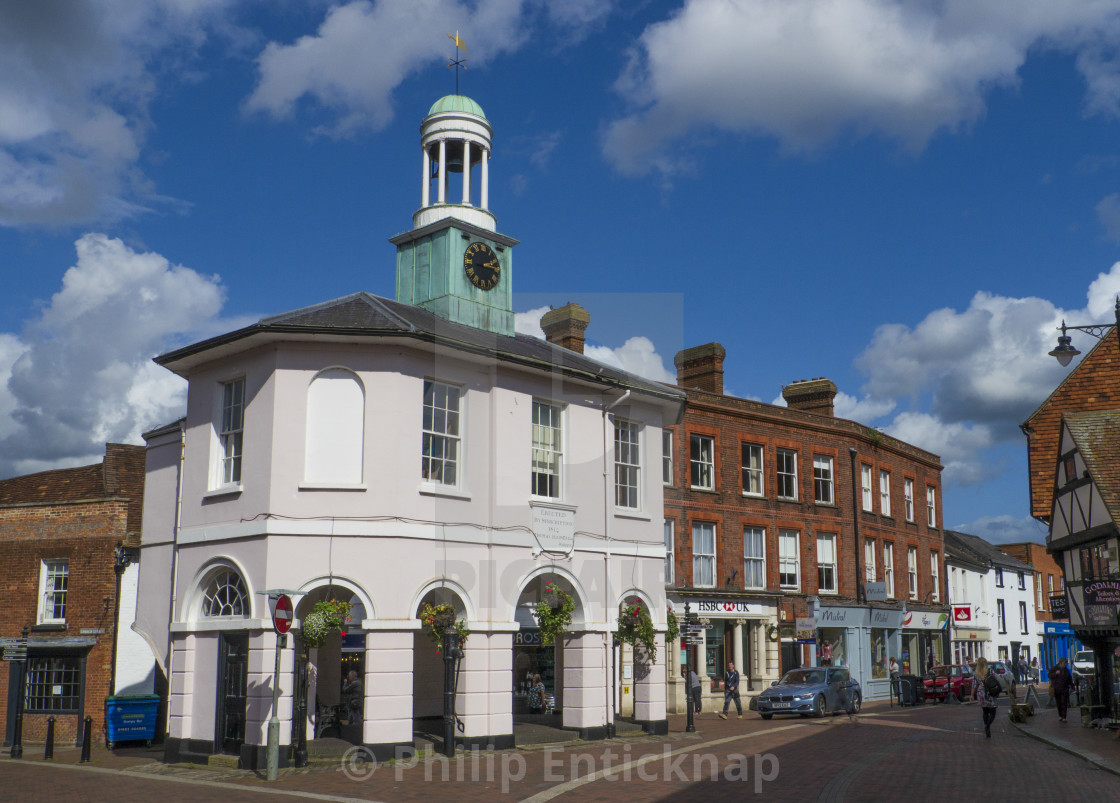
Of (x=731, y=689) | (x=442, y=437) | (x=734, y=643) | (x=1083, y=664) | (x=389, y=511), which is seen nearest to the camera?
(x=389, y=511)

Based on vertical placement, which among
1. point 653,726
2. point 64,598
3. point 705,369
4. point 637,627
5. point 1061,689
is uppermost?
point 705,369

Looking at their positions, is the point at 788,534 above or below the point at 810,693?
above

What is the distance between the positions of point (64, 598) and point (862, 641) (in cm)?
2841

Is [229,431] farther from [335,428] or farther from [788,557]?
[788,557]

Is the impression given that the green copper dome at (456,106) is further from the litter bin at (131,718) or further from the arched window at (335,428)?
the litter bin at (131,718)

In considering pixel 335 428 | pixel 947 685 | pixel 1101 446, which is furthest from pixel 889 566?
pixel 335 428

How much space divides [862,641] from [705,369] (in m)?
12.6

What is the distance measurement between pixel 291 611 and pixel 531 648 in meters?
12.0

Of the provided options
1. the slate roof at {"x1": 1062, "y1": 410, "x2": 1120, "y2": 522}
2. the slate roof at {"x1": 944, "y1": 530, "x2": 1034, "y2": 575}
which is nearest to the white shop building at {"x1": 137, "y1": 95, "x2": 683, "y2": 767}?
the slate roof at {"x1": 1062, "y1": 410, "x2": 1120, "y2": 522}

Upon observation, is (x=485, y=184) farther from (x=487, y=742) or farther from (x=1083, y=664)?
(x=1083, y=664)

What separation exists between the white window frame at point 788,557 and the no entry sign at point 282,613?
24054 mm

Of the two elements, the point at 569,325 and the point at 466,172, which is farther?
the point at 569,325

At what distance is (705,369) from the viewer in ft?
126

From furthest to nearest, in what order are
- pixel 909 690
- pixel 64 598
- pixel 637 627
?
pixel 909 690 → pixel 64 598 → pixel 637 627
